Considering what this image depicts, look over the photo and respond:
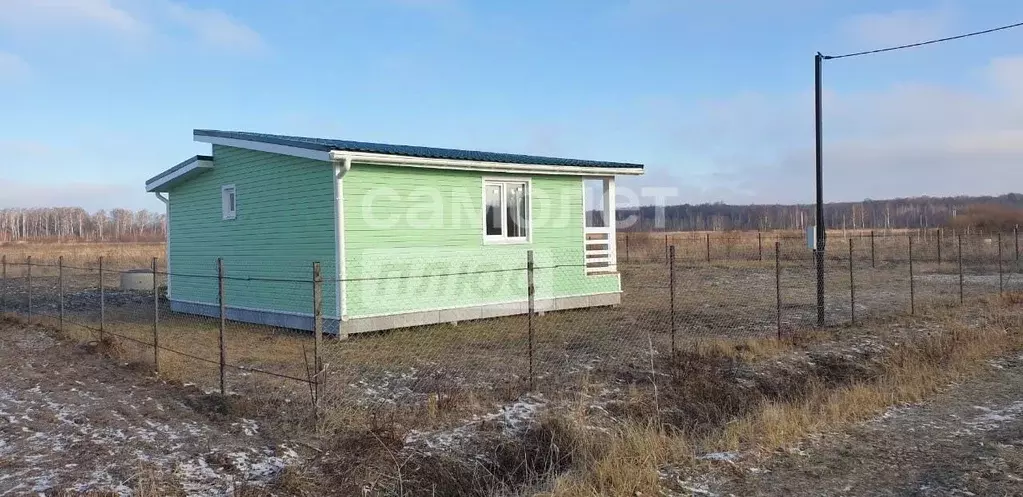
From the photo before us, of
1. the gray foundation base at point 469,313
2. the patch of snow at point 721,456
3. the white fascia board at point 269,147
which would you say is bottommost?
the patch of snow at point 721,456

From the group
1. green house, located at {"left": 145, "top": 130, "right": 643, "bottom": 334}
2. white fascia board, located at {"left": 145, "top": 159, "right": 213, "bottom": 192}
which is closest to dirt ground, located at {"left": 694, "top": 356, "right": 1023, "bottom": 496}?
green house, located at {"left": 145, "top": 130, "right": 643, "bottom": 334}

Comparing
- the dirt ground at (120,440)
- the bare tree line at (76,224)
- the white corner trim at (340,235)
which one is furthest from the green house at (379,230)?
the bare tree line at (76,224)

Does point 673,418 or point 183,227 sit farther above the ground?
point 183,227

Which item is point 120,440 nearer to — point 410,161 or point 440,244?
point 410,161

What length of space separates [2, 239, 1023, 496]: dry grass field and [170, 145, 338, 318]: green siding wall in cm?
76

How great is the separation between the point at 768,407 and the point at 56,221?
128137mm

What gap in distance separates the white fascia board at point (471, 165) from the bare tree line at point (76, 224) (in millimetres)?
103555

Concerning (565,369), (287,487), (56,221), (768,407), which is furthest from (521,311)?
(56,221)

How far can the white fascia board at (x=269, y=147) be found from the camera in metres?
11.6

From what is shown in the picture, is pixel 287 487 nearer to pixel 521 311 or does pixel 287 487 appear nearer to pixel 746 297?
pixel 521 311

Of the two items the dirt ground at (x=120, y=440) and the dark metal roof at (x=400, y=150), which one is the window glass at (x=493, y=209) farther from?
the dirt ground at (x=120, y=440)

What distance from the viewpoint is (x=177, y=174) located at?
15156 millimetres

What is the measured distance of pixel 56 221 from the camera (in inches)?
4439

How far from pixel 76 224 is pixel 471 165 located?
11861 cm
